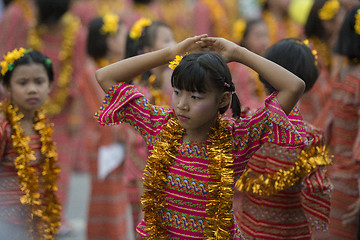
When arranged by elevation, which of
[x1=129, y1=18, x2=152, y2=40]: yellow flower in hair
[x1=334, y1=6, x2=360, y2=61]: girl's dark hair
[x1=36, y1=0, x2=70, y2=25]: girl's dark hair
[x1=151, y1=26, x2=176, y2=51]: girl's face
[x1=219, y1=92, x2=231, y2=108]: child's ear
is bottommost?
[x1=334, y1=6, x2=360, y2=61]: girl's dark hair

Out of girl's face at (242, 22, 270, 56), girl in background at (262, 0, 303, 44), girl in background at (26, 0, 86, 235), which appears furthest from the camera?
girl in background at (262, 0, 303, 44)

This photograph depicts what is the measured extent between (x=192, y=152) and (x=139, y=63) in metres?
0.51

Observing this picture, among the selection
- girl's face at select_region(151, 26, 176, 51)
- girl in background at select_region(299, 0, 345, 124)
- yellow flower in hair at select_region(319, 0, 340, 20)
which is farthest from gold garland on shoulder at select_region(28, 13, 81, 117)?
yellow flower in hair at select_region(319, 0, 340, 20)

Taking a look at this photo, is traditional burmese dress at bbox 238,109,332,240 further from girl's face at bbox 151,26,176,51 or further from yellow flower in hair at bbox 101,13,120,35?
yellow flower in hair at bbox 101,13,120,35

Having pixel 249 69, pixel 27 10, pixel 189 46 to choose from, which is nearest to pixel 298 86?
pixel 189 46

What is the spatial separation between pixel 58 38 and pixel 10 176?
9.60 feet

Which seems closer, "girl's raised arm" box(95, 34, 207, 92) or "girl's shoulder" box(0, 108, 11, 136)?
"girl's raised arm" box(95, 34, 207, 92)

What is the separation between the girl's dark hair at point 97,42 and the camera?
19.6 ft

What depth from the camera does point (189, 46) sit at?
9.89ft

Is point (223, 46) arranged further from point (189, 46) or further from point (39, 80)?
point (39, 80)

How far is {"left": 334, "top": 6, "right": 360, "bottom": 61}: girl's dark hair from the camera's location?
440cm

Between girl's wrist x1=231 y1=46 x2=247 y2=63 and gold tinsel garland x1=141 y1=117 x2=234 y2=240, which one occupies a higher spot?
girl's wrist x1=231 y1=46 x2=247 y2=63

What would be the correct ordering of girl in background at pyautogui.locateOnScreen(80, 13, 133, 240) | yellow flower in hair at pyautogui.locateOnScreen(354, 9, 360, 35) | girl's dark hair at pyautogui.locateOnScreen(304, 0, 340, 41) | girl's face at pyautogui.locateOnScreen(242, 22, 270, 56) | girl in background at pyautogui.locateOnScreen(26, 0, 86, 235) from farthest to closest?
girl's face at pyautogui.locateOnScreen(242, 22, 270, 56) → girl in background at pyautogui.locateOnScreen(26, 0, 86, 235) → girl's dark hair at pyautogui.locateOnScreen(304, 0, 340, 41) → girl in background at pyautogui.locateOnScreen(80, 13, 133, 240) → yellow flower in hair at pyautogui.locateOnScreen(354, 9, 360, 35)

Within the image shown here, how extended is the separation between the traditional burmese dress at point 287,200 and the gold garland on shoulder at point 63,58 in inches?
121
